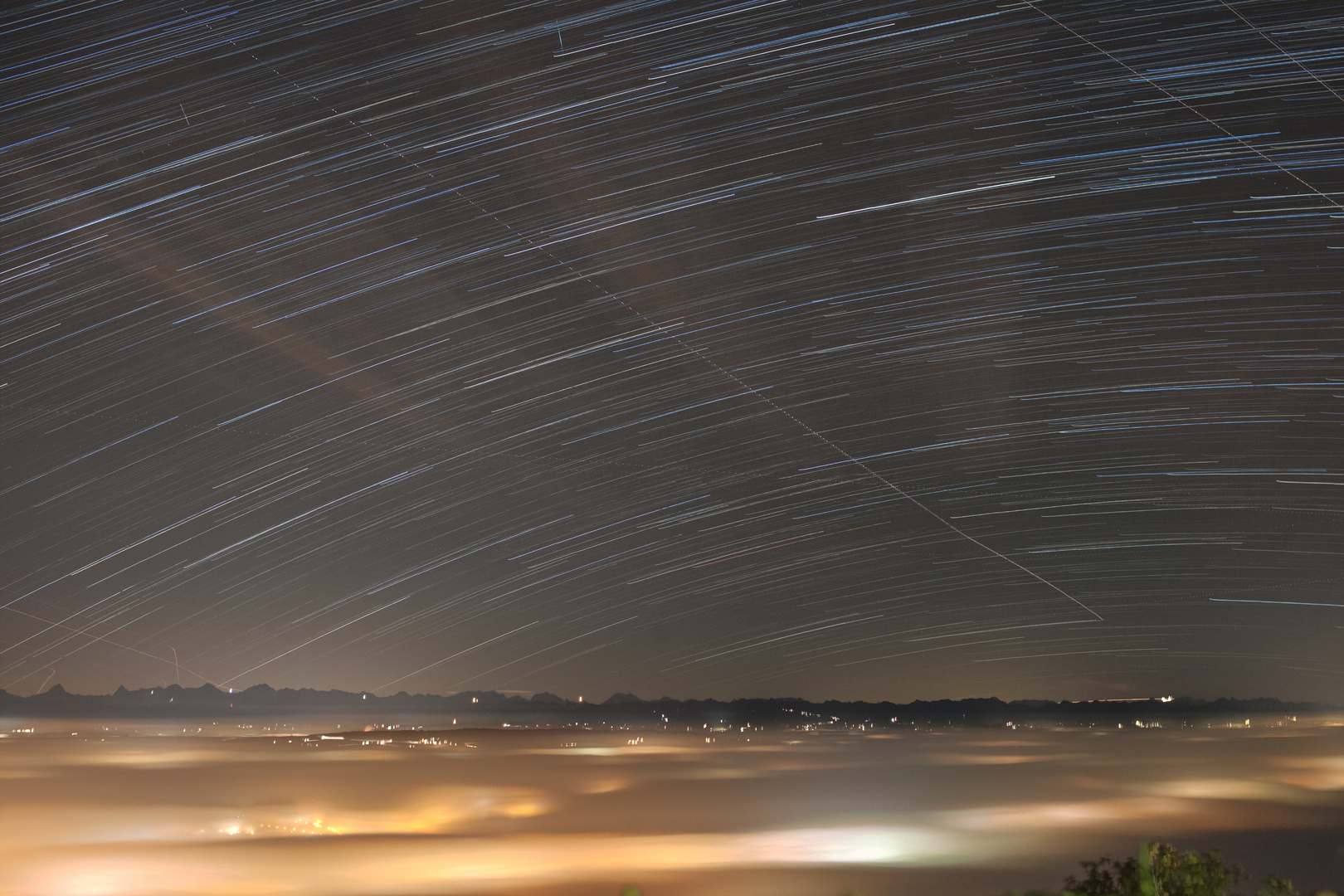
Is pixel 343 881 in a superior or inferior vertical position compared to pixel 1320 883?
superior

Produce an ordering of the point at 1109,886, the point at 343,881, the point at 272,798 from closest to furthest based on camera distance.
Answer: the point at 1109,886 → the point at 343,881 → the point at 272,798

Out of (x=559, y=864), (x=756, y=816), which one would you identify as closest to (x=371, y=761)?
(x=756, y=816)

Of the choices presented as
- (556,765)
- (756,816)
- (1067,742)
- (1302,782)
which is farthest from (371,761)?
(1067,742)

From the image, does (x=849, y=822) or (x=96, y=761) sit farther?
(x=96, y=761)

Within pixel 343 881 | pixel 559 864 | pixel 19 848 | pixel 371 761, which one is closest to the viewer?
pixel 343 881

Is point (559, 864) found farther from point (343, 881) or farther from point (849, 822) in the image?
point (849, 822)

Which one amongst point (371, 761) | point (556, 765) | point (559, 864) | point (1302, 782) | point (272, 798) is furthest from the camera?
point (371, 761)

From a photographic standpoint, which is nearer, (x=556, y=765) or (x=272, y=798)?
(x=272, y=798)

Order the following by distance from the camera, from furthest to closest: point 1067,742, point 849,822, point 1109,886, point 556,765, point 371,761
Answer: point 1067,742
point 371,761
point 556,765
point 849,822
point 1109,886

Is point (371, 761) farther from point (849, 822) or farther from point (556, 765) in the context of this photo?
point (849, 822)
